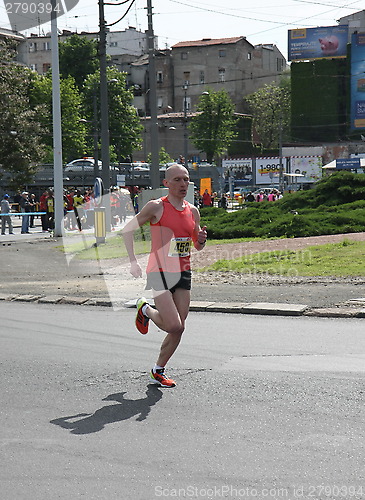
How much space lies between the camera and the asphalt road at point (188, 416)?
13.9ft

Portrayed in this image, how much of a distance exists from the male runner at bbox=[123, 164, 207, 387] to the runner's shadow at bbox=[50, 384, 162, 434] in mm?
461

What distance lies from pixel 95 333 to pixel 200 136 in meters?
84.4

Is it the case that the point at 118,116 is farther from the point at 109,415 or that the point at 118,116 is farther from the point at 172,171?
the point at 109,415

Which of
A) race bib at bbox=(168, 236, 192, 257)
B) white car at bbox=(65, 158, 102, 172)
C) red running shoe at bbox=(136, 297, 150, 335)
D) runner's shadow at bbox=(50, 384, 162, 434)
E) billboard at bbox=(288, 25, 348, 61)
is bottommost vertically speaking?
runner's shadow at bbox=(50, 384, 162, 434)

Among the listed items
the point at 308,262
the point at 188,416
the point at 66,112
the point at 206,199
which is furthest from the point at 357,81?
the point at 188,416

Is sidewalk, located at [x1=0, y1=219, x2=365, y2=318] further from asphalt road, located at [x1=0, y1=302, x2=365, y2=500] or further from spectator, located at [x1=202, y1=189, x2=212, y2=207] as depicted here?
spectator, located at [x1=202, y1=189, x2=212, y2=207]

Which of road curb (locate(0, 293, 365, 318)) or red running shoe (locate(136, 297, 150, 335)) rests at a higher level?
red running shoe (locate(136, 297, 150, 335))

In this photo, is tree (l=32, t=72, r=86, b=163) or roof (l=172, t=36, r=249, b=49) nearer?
tree (l=32, t=72, r=86, b=163)

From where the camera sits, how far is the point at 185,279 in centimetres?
657

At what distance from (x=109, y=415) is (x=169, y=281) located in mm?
1294

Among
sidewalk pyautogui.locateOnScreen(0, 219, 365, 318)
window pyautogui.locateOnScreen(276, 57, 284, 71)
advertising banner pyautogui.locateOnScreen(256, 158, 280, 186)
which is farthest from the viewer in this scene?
window pyautogui.locateOnScreen(276, 57, 284, 71)

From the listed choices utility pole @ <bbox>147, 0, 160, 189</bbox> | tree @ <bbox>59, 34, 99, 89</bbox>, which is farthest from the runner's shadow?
tree @ <bbox>59, 34, 99, 89</bbox>

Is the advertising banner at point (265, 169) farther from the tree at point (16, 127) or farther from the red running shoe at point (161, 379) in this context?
the red running shoe at point (161, 379)

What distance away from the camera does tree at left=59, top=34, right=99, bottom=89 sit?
94.5 m
